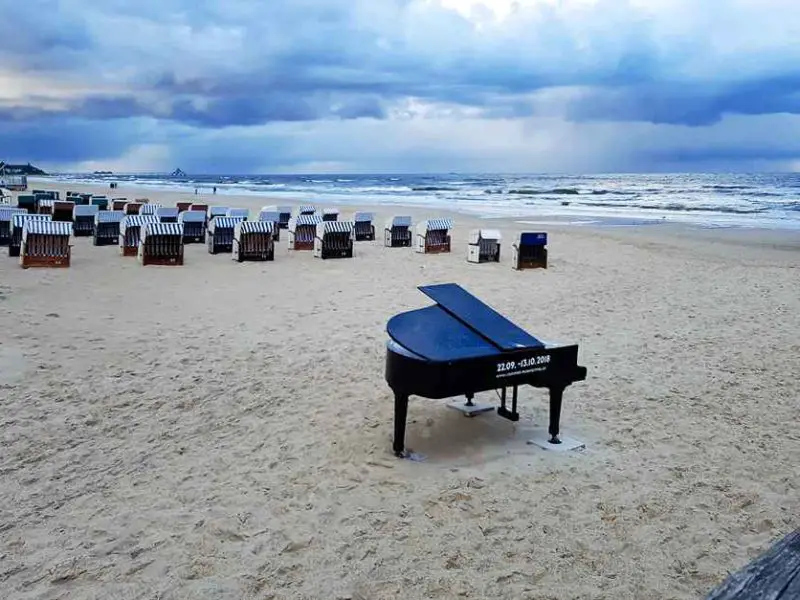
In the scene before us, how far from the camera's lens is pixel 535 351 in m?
5.01

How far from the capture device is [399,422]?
500cm

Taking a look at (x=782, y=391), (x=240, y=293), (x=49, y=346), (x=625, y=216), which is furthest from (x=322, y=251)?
(x=625, y=216)

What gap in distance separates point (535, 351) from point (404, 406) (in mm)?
1029

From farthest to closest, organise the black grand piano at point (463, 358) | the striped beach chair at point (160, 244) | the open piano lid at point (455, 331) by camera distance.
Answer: the striped beach chair at point (160, 244), the open piano lid at point (455, 331), the black grand piano at point (463, 358)

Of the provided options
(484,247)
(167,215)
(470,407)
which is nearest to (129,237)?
(167,215)

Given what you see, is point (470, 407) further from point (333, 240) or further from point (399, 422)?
point (333, 240)

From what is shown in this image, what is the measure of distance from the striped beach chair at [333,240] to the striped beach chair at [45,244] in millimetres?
5340

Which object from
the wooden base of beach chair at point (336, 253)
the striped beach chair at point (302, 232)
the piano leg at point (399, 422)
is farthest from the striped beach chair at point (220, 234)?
the piano leg at point (399, 422)

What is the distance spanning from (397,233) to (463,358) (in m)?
14.7

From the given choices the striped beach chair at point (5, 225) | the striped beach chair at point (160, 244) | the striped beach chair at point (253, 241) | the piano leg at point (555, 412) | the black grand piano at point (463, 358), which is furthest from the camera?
the striped beach chair at point (5, 225)

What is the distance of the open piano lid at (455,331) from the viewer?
15.8 ft

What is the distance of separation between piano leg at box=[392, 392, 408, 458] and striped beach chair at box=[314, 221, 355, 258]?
37.4 ft

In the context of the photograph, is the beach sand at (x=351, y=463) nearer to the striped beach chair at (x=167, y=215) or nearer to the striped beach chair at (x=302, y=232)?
the striped beach chair at (x=302, y=232)

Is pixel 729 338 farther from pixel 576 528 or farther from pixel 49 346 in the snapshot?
pixel 49 346
